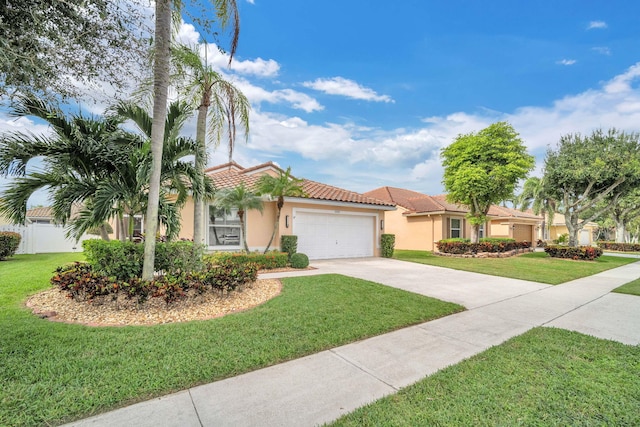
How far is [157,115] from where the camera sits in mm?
5660

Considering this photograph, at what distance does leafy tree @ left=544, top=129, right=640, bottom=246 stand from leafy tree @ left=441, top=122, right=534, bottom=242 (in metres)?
1.98

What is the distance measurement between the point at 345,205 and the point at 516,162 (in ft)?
36.0

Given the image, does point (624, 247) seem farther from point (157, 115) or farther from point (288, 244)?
point (157, 115)

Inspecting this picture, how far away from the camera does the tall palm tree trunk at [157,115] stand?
18.2ft

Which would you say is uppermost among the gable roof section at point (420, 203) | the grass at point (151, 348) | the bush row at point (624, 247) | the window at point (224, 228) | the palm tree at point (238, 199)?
the gable roof section at point (420, 203)

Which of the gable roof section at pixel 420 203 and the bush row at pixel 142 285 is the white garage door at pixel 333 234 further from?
the gable roof section at pixel 420 203

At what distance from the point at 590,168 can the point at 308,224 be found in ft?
54.0

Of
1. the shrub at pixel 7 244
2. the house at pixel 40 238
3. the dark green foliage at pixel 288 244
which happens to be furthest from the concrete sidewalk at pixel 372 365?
the house at pixel 40 238

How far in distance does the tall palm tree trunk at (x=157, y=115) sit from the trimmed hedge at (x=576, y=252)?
72.4ft

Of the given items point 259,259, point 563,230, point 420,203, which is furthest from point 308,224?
point 563,230

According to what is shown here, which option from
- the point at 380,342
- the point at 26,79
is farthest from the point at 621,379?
the point at 26,79

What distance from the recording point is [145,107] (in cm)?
673

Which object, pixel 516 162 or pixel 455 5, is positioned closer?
pixel 455 5

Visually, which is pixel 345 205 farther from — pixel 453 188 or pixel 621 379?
pixel 621 379
